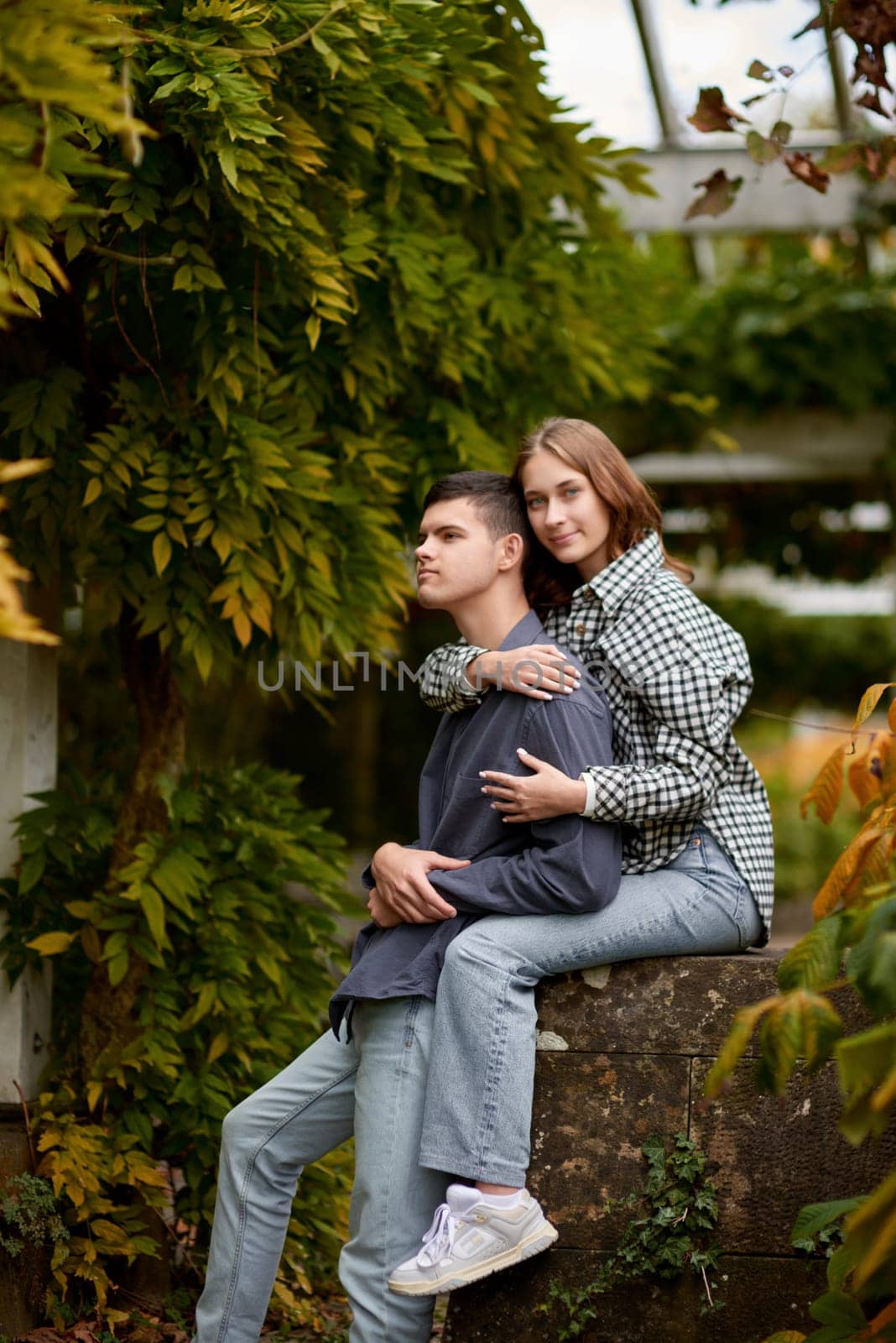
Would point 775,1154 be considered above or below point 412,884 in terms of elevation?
below

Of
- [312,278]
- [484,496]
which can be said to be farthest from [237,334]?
[484,496]

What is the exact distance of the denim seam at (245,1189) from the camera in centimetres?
241

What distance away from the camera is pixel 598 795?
2.29 metres

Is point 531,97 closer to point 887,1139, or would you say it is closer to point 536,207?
point 536,207

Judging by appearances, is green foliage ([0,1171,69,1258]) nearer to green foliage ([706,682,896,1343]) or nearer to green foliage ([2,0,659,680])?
green foliage ([2,0,659,680])

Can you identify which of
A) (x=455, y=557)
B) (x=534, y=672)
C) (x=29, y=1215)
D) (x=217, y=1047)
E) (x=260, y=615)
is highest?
(x=455, y=557)

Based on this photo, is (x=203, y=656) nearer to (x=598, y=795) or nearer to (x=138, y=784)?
(x=138, y=784)

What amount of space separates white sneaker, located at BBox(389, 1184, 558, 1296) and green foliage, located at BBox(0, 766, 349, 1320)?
0.96 meters

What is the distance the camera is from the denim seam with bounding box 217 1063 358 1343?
95.0 inches

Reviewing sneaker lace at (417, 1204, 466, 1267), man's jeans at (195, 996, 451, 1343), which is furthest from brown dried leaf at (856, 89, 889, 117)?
sneaker lace at (417, 1204, 466, 1267)

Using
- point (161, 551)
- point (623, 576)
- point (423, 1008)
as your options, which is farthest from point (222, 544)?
point (423, 1008)

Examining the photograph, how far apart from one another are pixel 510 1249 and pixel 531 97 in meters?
2.69

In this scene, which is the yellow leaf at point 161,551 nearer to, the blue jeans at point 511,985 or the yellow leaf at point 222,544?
the yellow leaf at point 222,544

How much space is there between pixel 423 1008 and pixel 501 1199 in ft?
1.09
